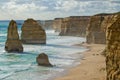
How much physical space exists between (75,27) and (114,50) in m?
96.1

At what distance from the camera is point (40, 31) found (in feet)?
241

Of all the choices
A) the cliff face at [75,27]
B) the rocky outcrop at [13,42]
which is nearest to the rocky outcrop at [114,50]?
the rocky outcrop at [13,42]

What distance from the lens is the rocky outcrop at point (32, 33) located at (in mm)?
73188

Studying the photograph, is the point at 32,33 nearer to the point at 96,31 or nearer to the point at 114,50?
the point at 96,31

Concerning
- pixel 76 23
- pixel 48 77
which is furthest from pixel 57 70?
pixel 76 23

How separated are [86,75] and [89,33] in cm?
4208

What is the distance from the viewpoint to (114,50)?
17906 millimetres

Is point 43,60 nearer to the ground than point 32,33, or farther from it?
nearer to the ground

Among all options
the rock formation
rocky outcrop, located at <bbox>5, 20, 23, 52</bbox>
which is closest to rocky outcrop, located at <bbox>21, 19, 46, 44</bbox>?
rocky outcrop, located at <bbox>5, 20, 23, 52</bbox>

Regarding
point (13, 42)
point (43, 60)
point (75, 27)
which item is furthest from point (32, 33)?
point (75, 27)

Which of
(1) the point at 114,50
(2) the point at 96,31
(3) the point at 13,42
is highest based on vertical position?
(1) the point at 114,50

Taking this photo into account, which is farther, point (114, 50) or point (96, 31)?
point (96, 31)

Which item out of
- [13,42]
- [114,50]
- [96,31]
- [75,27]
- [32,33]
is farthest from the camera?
[75,27]

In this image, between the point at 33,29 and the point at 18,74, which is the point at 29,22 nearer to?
the point at 33,29
